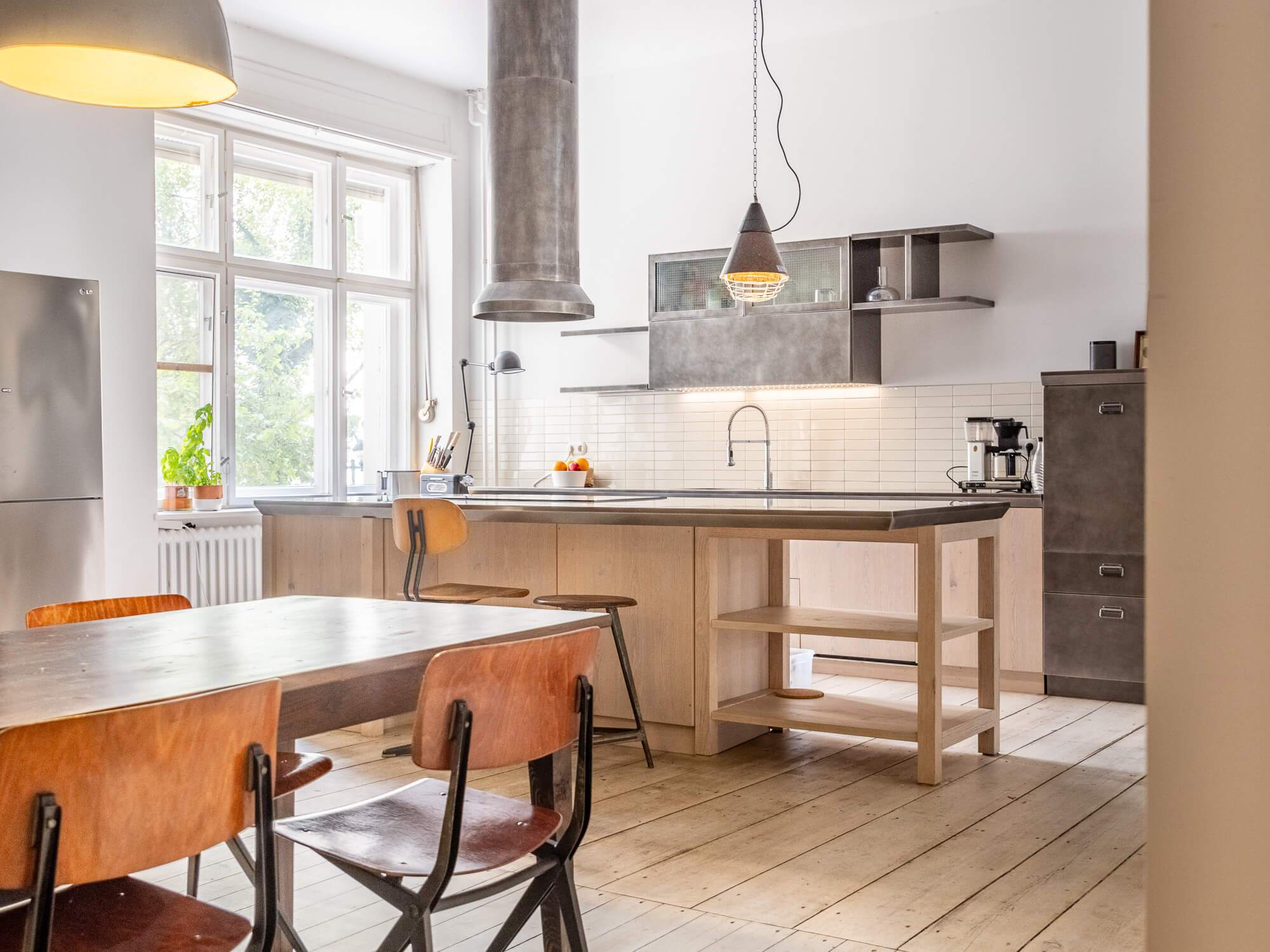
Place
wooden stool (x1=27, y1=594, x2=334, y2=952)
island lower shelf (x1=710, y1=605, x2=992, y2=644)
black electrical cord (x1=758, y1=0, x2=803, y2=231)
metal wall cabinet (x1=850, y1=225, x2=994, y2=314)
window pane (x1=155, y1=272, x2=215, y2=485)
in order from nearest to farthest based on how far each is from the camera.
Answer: wooden stool (x1=27, y1=594, x2=334, y2=952)
island lower shelf (x1=710, y1=605, x2=992, y2=644)
metal wall cabinet (x1=850, y1=225, x2=994, y2=314)
window pane (x1=155, y1=272, x2=215, y2=485)
black electrical cord (x1=758, y1=0, x2=803, y2=231)

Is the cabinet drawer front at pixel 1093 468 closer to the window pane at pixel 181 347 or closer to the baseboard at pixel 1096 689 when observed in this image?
the baseboard at pixel 1096 689

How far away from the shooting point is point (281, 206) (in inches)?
282

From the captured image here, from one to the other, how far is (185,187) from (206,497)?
1.75m

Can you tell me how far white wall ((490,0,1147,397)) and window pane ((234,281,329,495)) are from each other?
178 centimetres

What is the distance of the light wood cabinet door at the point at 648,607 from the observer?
4.27 meters

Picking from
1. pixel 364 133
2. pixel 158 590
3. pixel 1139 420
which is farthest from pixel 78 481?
pixel 1139 420

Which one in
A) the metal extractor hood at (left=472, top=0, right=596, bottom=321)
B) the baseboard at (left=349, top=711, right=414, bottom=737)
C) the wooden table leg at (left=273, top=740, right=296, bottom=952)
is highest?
the metal extractor hood at (left=472, top=0, right=596, bottom=321)

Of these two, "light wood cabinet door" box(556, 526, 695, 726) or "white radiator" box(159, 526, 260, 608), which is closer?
"light wood cabinet door" box(556, 526, 695, 726)

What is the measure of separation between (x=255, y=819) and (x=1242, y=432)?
142 cm

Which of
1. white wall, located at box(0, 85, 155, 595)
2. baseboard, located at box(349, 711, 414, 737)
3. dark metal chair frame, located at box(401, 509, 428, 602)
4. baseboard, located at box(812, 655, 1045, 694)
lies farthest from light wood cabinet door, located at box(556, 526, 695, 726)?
white wall, located at box(0, 85, 155, 595)

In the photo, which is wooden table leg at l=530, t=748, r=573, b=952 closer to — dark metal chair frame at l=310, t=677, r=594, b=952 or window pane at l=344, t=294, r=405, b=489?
dark metal chair frame at l=310, t=677, r=594, b=952

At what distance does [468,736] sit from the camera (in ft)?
5.82

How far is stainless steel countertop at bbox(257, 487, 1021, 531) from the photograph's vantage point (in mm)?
3826

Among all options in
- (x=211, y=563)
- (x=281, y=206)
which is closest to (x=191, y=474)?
(x=211, y=563)
